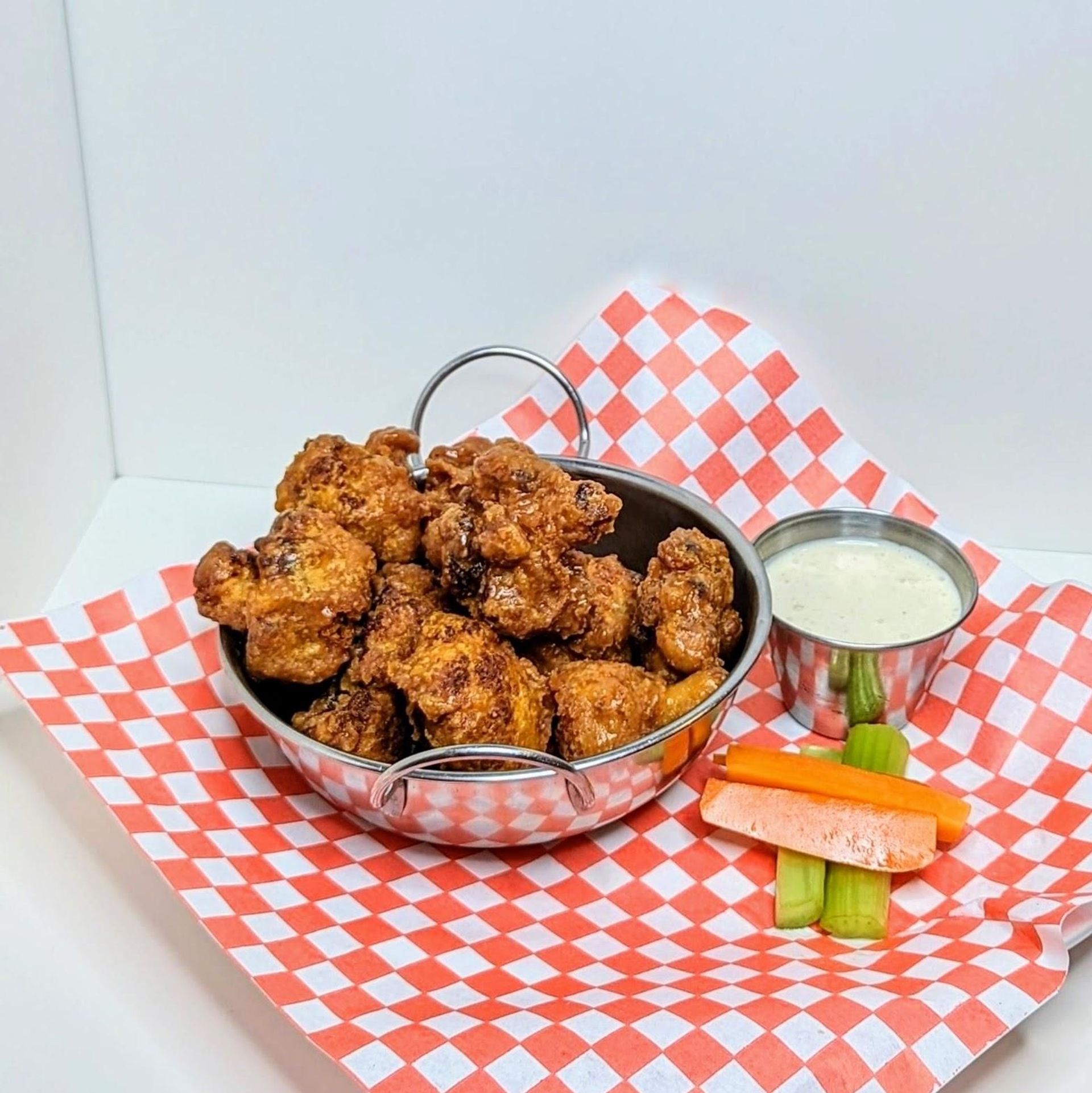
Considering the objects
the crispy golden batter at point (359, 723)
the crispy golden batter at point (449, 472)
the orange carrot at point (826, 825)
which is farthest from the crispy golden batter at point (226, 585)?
the orange carrot at point (826, 825)

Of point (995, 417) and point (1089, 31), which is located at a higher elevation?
point (1089, 31)

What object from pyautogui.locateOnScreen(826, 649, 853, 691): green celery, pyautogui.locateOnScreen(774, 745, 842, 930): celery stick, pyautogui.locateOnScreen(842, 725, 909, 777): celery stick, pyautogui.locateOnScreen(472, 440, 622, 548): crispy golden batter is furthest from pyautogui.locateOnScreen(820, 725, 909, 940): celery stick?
pyautogui.locateOnScreen(472, 440, 622, 548): crispy golden batter

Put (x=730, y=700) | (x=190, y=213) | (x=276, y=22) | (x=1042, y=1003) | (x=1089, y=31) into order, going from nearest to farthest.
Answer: (x=1042, y=1003) < (x=730, y=700) < (x=1089, y=31) < (x=276, y=22) < (x=190, y=213)

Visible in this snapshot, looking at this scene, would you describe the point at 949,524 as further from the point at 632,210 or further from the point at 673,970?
the point at 673,970

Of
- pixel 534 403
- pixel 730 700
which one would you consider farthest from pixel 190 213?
pixel 730 700

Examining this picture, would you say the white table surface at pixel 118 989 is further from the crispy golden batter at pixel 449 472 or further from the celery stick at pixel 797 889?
the crispy golden batter at pixel 449 472

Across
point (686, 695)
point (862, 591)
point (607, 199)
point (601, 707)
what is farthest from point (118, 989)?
point (607, 199)
